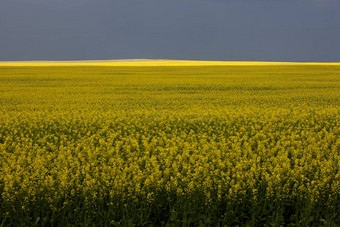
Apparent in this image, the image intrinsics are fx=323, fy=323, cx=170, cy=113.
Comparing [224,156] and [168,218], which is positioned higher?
[224,156]

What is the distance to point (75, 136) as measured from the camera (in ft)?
33.8

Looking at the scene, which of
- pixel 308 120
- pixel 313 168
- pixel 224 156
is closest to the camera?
pixel 313 168

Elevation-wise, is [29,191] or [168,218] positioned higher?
[29,191]

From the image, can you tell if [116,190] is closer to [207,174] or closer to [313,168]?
[207,174]

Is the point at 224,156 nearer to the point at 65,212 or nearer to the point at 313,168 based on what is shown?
the point at 313,168

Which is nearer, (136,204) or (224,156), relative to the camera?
(136,204)

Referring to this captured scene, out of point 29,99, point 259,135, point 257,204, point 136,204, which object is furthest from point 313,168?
point 29,99

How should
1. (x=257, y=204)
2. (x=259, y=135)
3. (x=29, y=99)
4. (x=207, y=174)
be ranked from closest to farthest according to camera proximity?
(x=257, y=204) < (x=207, y=174) < (x=259, y=135) < (x=29, y=99)

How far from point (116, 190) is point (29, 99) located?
16.1m

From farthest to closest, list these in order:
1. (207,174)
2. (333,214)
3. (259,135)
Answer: (259,135) → (207,174) → (333,214)

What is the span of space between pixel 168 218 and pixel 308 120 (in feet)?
29.0

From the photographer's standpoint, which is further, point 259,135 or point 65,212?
point 259,135

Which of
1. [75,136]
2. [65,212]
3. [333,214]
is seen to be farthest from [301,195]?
[75,136]

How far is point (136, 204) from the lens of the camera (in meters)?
5.44
